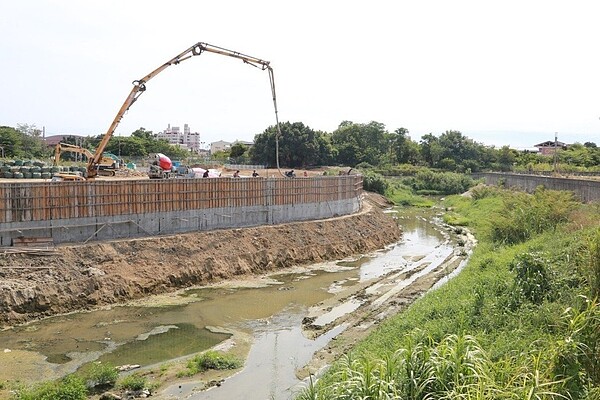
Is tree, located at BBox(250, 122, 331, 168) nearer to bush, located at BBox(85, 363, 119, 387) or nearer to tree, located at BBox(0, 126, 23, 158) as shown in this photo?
tree, located at BBox(0, 126, 23, 158)

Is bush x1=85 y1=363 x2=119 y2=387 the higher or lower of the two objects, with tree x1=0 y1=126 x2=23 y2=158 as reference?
lower

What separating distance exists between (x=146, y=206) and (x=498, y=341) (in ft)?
60.1

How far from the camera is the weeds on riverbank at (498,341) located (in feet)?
29.1

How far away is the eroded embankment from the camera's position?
19594 mm

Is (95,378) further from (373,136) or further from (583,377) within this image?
(373,136)

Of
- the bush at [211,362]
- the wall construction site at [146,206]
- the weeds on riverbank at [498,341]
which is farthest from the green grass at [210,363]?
the wall construction site at [146,206]

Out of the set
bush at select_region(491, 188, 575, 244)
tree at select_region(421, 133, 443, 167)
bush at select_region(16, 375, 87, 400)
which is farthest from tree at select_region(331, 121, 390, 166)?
bush at select_region(16, 375, 87, 400)

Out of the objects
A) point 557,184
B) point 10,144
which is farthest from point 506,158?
point 10,144

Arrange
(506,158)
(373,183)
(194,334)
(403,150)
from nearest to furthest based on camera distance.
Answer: (194,334), (373,183), (506,158), (403,150)

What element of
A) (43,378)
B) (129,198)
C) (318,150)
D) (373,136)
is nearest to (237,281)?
(129,198)

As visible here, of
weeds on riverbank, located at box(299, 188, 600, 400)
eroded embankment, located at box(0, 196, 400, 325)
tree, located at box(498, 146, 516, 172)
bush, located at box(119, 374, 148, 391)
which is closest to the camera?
weeds on riverbank, located at box(299, 188, 600, 400)

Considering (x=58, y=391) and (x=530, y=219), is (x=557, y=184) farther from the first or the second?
(x=58, y=391)

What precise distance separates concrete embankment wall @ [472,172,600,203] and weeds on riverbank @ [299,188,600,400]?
63.4ft

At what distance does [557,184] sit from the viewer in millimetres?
42875
